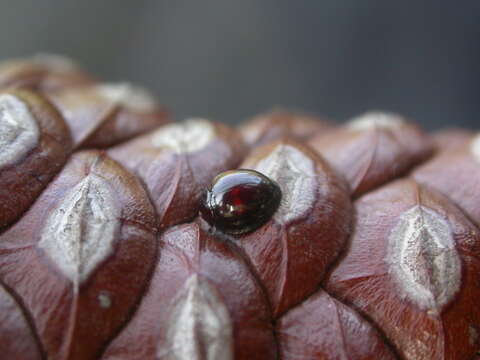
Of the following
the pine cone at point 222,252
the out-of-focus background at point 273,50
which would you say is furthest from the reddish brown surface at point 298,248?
the out-of-focus background at point 273,50

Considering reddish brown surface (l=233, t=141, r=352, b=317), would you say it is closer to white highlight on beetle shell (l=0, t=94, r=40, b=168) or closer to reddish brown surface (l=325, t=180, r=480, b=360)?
reddish brown surface (l=325, t=180, r=480, b=360)

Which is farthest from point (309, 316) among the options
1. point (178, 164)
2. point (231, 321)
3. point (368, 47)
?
point (368, 47)

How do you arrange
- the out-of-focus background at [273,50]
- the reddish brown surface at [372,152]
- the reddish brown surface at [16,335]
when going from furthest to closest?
the out-of-focus background at [273,50], the reddish brown surface at [372,152], the reddish brown surface at [16,335]

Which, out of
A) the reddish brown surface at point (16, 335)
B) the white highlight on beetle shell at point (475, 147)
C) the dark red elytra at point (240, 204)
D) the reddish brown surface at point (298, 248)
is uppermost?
the white highlight on beetle shell at point (475, 147)

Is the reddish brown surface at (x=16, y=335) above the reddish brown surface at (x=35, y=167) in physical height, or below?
below

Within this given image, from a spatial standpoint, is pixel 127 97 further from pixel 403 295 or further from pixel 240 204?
pixel 403 295

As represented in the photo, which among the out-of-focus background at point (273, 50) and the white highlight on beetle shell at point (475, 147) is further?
the out-of-focus background at point (273, 50)

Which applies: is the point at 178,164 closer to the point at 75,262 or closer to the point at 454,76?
the point at 75,262

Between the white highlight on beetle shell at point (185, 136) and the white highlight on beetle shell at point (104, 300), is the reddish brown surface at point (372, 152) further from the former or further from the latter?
the white highlight on beetle shell at point (104, 300)
